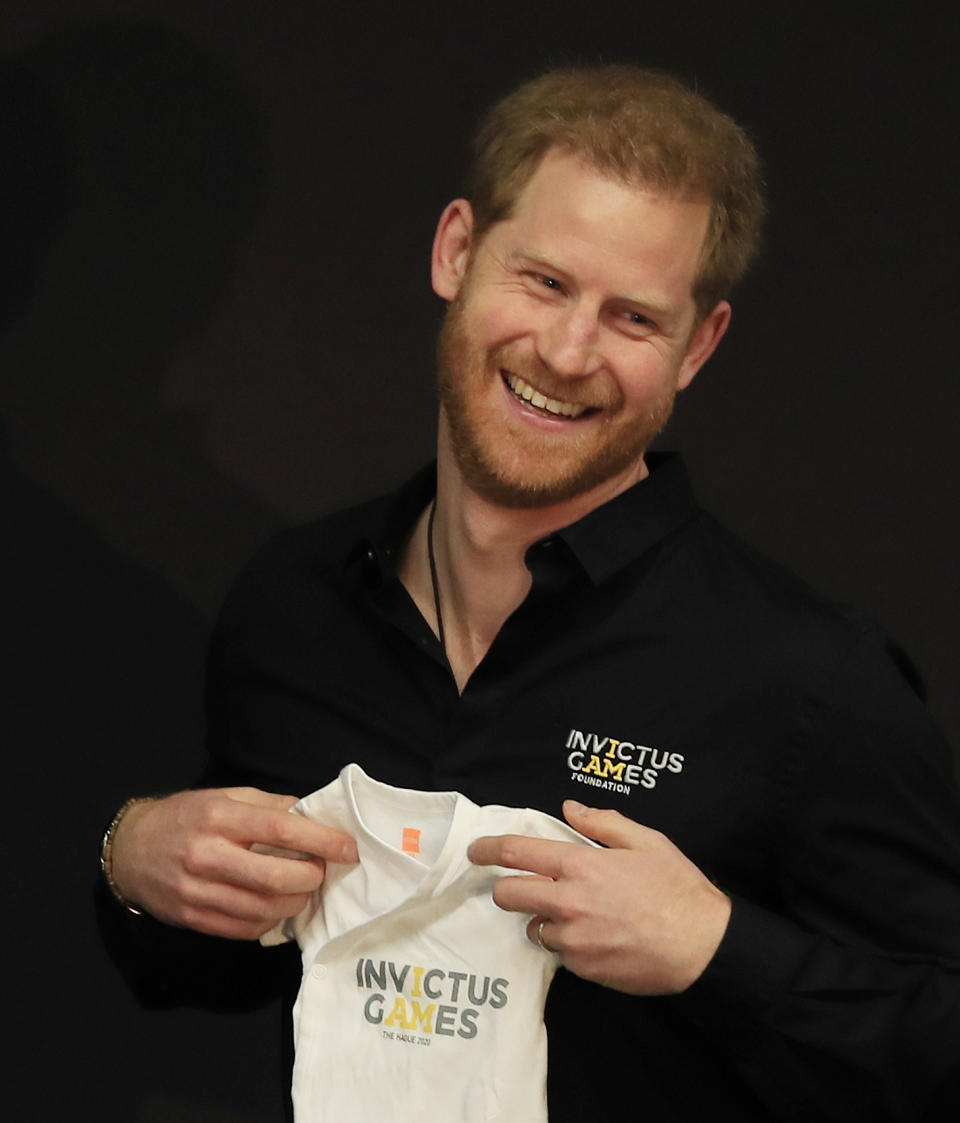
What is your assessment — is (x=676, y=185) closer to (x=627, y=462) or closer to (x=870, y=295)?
(x=627, y=462)

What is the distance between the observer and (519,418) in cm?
169

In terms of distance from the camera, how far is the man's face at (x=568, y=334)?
1637mm

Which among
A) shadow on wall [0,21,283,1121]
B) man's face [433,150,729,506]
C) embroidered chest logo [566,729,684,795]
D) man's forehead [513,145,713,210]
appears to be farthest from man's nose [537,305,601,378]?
shadow on wall [0,21,283,1121]

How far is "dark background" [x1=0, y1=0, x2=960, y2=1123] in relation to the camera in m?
2.08

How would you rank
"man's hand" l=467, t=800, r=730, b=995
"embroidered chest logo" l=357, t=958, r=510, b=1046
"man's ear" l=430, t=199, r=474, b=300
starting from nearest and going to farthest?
"man's hand" l=467, t=800, r=730, b=995
"embroidered chest logo" l=357, t=958, r=510, b=1046
"man's ear" l=430, t=199, r=474, b=300

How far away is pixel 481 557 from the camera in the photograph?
1771 mm

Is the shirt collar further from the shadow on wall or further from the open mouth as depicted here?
the shadow on wall

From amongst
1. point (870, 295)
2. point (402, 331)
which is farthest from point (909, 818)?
point (402, 331)

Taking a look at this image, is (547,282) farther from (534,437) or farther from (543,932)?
(543,932)

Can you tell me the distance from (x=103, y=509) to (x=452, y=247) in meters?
0.64

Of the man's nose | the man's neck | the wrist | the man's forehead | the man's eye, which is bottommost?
the wrist

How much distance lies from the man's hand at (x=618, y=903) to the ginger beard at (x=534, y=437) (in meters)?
0.36

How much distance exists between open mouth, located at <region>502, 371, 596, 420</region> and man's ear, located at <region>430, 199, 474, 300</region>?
0.50 ft

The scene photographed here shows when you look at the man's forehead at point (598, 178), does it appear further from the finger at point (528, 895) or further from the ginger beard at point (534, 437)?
the finger at point (528, 895)
